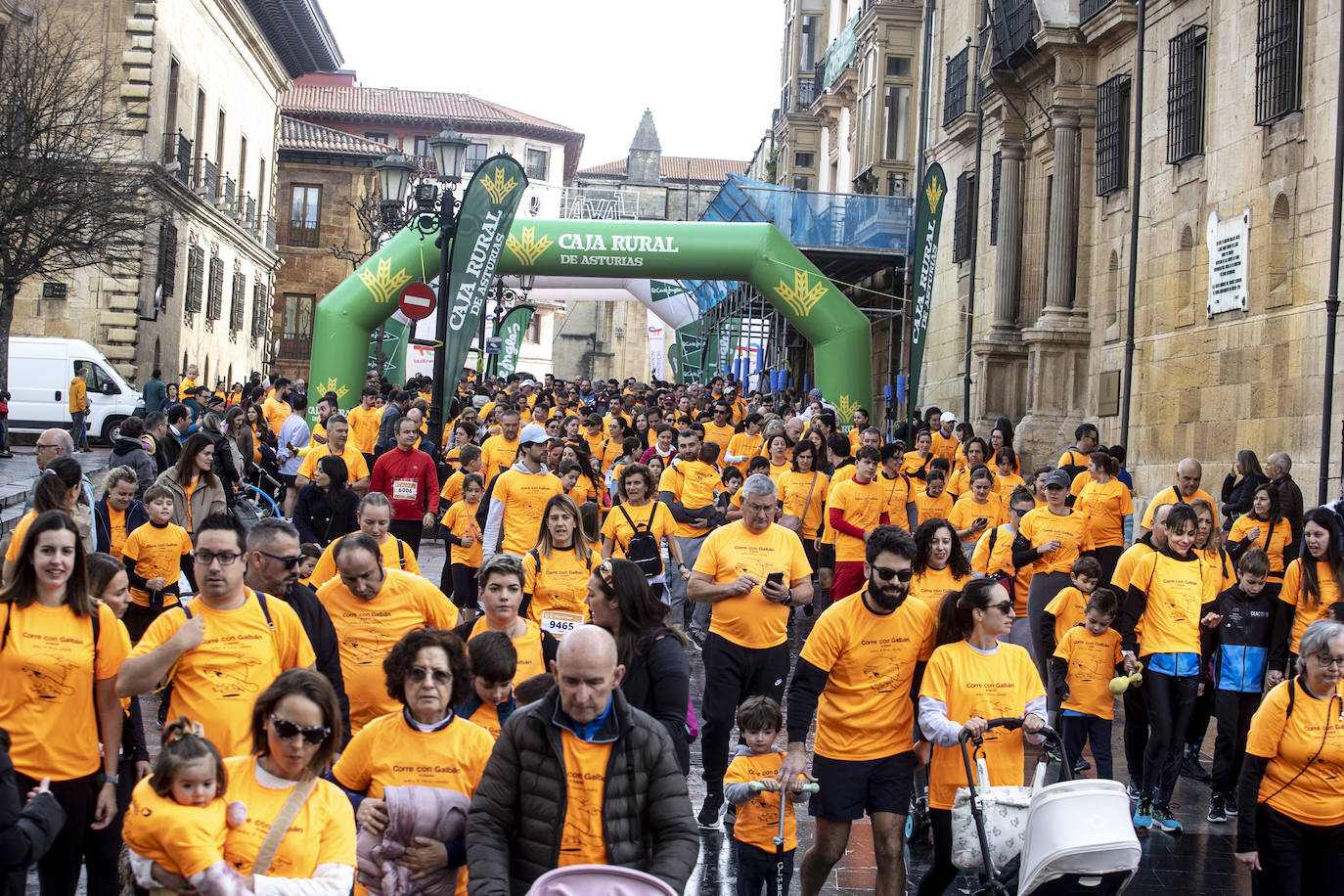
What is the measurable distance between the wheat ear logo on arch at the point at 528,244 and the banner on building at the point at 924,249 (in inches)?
273

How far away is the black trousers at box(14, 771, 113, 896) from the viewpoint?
5.21 meters

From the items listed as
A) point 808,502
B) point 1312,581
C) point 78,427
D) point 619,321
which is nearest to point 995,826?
point 1312,581

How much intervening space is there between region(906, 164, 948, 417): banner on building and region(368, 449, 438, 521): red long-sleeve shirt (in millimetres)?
8974

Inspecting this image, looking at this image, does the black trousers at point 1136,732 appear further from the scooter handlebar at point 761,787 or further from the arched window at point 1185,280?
the arched window at point 1185,280

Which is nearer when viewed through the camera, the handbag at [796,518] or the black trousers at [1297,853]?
the black trousers at [1297,853]

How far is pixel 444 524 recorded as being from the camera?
1153 cm

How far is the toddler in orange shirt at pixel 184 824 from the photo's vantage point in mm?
4035

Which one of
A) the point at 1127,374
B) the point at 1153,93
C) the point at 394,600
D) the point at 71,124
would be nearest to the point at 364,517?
the point at 394,600

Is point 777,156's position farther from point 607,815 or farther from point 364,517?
point 607,815

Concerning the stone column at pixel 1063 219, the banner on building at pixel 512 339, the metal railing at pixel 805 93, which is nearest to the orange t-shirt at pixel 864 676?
the stone column at pixel 1063 219

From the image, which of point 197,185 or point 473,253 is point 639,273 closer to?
point 473,253

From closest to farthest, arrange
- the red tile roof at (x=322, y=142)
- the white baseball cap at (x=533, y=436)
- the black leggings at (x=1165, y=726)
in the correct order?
1. the black leggings at (x=1165, y=726)
2. the white baseball cap at (x=533, y=436)
3. the red tile roof at (x=322, y=142)

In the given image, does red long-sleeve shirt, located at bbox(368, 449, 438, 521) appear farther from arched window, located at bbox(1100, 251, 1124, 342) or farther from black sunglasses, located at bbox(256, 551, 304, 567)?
arched window, located at bbox(1100, 251, 1124, 342)

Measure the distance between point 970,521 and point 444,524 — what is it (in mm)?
4024
